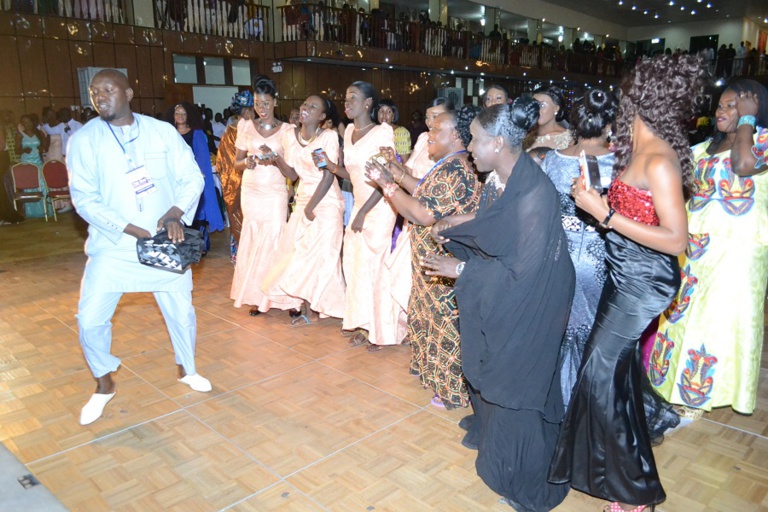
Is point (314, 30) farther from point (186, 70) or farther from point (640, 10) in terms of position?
point (640, 10)

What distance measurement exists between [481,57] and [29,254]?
47.3ft

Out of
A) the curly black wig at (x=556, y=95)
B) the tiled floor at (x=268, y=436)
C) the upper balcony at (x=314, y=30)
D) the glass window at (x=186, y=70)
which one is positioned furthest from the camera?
the glass window at (x=186, y=70)

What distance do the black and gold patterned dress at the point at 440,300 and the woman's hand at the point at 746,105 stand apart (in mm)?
1470

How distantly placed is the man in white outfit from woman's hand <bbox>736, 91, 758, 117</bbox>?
2.96m

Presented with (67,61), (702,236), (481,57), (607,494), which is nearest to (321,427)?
(607,494)

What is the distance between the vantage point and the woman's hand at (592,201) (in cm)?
203

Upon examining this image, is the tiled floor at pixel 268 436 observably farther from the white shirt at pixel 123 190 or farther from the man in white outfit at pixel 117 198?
the white shirt at pixel 123 190

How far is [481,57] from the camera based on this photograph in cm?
1778

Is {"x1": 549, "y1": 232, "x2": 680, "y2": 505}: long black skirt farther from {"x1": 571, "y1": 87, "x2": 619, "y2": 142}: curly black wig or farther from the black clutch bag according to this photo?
the black clutch bag

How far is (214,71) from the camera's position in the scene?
15.1 meters

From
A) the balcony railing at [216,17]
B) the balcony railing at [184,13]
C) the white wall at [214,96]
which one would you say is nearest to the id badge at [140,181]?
the balcony railing at [184,13]

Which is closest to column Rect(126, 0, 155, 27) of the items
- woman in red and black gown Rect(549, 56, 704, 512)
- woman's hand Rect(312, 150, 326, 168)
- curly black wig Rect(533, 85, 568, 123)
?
woman's hand Rect(312, 150, 326, 168)

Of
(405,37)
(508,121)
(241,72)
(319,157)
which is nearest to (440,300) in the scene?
(508,121)

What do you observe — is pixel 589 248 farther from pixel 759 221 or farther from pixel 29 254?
pixel 29 254
